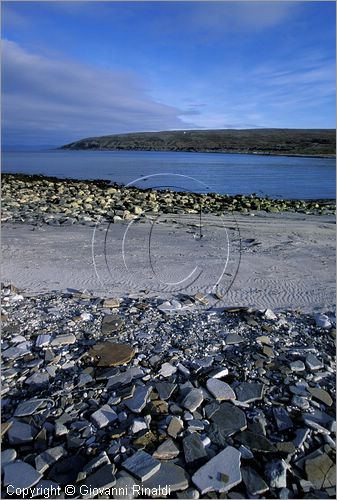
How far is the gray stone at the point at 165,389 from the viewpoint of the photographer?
10.8ft

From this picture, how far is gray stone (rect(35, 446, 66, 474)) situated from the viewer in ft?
8.42

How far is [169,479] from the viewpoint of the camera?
8.20 ft

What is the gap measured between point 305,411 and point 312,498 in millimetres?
777

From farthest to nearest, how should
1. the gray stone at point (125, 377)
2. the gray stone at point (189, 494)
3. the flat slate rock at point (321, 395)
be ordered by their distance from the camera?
the gray stone at point (125, 377), the flat slate rock at point (321, 395), the gray stone at point (189, 494)

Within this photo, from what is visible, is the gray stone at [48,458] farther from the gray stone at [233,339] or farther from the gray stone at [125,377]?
the gray stone at [233,339]

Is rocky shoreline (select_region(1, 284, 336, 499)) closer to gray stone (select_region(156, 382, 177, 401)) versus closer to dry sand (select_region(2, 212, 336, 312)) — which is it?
gray stone (select_region(156, 382, 177, 401))

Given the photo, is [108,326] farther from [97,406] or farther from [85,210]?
[85,210]

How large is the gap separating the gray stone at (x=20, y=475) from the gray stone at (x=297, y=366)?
247 cm

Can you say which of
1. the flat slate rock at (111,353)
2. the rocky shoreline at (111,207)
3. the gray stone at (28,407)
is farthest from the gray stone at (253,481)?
the rocky shoreline at (111,207)

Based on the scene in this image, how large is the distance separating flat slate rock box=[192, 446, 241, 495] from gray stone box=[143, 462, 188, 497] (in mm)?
83

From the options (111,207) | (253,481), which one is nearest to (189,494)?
(253,481)

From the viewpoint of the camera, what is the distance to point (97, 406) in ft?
10.4

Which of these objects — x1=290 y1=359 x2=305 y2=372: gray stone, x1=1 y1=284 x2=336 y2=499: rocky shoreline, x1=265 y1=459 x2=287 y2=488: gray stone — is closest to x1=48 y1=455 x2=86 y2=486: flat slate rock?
x1=1 y1=284 x2=336 y2=499: rocky shoreline

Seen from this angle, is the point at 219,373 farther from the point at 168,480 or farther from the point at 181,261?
the point at 181,261
